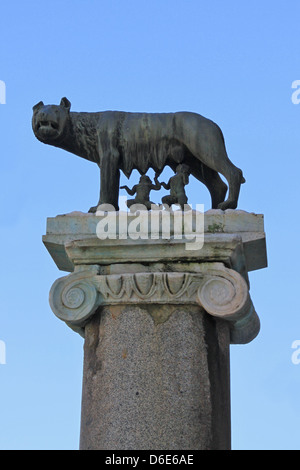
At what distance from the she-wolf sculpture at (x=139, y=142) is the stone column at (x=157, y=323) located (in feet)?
2.08

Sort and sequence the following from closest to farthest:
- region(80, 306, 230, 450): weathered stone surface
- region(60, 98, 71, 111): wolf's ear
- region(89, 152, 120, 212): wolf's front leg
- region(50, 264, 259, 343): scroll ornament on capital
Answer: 1. region(80, 306, 230, 450): weathered stone surface
2. region(50, 264, 259, 343): scroll ornament on capital
3. region(89, 152, 120, 212): wolf's front leg
4. region(60, 98, 71, 111): wolf's ear

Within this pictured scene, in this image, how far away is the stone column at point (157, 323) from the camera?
8500mm

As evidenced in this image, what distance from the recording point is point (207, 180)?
10414 mm

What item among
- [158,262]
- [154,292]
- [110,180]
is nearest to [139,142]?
[110,180]

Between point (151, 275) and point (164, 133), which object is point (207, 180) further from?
point (151, 275)

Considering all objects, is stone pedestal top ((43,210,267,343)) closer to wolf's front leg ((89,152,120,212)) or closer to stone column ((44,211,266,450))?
stone column ((44,211,266,450))

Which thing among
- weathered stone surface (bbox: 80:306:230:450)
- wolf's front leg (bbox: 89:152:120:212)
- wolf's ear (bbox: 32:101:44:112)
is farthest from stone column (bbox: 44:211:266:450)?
wolf's ear (bbox: 32:101:44:112)

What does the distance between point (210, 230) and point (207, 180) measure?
49.4 inches

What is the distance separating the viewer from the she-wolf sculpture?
10039mm

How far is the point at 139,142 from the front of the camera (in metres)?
10.2

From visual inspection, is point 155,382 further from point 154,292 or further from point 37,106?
point 37,106

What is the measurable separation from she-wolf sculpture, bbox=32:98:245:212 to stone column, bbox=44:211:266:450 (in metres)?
0.63

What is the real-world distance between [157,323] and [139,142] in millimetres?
2179
